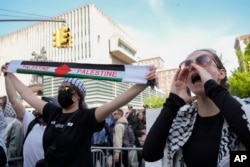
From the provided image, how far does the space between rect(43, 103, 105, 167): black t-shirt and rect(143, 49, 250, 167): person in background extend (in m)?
0.93

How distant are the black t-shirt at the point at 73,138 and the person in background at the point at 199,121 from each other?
93cm

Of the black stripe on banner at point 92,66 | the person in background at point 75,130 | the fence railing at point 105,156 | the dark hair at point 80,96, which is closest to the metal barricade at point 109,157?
the fence railing at point 105,156

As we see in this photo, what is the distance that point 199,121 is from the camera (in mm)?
1841

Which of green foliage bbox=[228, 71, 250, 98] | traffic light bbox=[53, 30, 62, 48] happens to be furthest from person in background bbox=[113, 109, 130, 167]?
green foliage bbox=[228, 71, 250, 98]

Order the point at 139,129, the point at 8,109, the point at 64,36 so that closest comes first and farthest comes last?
the point at 8,109, the point at 139,129, the point at 64,36

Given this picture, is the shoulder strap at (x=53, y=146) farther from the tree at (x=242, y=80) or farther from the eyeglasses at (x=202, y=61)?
the tree at (x=242, y=80)

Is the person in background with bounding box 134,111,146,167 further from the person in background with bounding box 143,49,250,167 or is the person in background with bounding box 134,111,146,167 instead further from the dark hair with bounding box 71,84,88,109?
the person in background with bounding box 143,49,250,167

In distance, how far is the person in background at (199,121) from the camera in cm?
160

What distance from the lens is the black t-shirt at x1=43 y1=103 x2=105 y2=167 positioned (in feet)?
8.37

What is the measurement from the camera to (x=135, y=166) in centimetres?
602

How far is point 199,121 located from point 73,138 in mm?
1240

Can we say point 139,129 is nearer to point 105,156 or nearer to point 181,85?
point 105,156

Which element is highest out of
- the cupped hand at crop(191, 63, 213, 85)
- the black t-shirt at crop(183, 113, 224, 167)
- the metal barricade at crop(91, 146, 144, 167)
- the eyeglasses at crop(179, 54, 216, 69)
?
the eyeglasses at crop(179, 54, 216, 69)

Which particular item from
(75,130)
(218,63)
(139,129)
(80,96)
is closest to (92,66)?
(80,96)
